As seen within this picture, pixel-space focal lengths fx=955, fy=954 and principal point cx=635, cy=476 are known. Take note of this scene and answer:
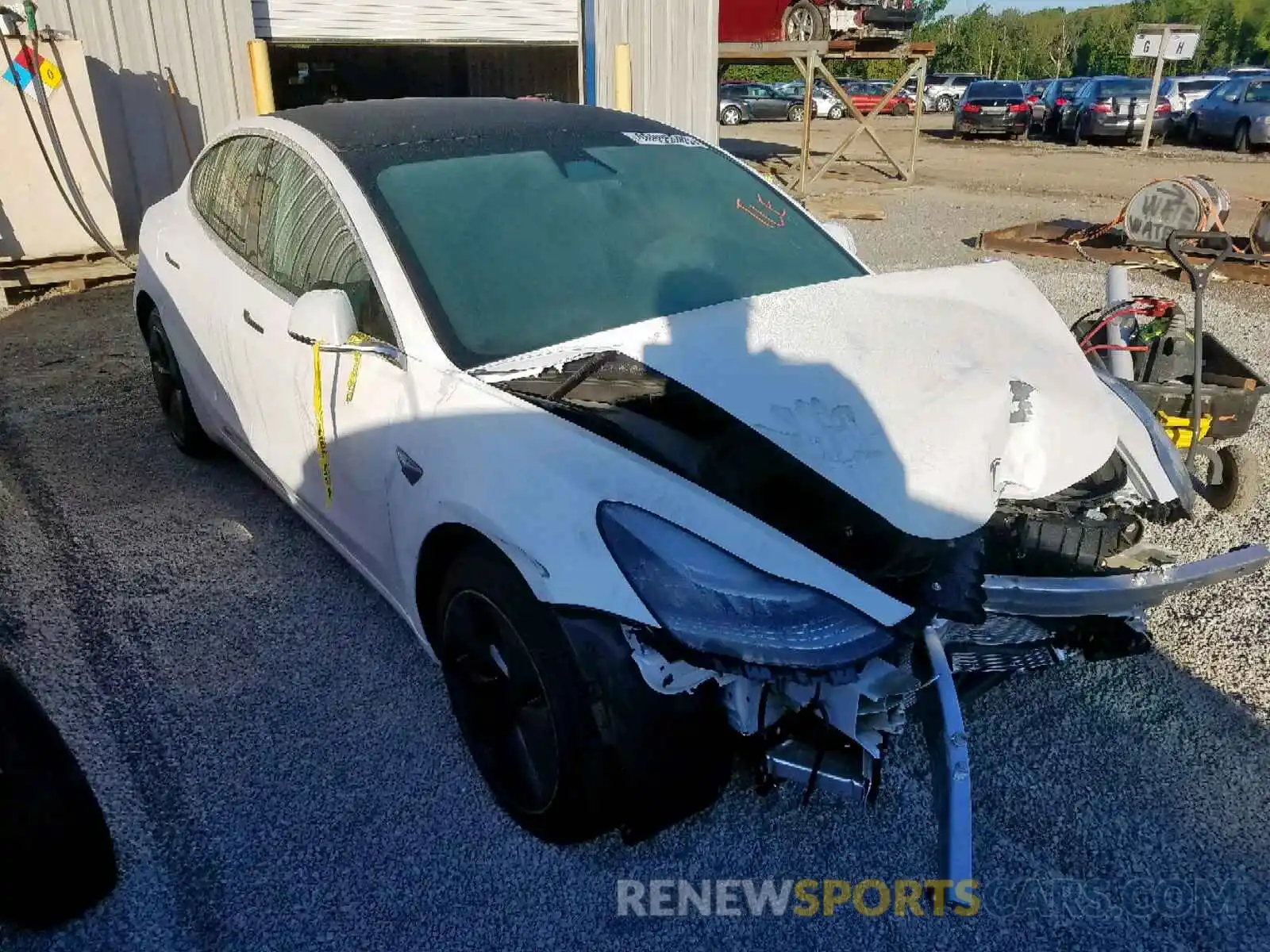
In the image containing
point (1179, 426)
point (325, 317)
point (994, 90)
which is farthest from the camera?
point (994, 90)

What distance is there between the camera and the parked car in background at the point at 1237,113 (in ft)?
61.4

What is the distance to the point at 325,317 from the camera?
248cm

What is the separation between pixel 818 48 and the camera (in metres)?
12.9

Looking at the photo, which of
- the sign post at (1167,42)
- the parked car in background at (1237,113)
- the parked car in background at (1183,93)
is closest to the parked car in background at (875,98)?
the parked car in background at (1183,93)

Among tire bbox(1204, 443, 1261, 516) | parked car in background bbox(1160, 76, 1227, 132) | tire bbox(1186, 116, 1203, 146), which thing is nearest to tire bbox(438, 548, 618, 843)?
tire bbox(1204, 443, 1261, 516)

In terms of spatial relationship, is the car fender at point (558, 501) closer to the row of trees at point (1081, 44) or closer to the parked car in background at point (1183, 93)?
the parked car in background at point (1183, 93)

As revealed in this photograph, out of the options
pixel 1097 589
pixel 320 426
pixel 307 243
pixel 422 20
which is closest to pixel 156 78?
pixel 422 20

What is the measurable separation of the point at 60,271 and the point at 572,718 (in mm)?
7633

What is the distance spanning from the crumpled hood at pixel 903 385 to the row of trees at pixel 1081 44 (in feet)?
145

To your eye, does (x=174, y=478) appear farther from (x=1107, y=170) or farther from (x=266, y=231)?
(x=1107, y=170)

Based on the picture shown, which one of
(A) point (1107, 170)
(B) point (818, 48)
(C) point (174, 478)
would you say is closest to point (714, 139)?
(B) point (818, 48)

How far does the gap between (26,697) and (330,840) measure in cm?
76

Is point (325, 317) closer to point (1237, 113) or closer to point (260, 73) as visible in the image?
point (260, 73)

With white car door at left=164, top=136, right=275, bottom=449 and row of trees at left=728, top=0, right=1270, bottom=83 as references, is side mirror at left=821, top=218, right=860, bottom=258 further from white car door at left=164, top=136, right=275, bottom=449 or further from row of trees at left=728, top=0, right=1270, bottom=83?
row of trees at left=728, top=0, right=1270, bottom=83
